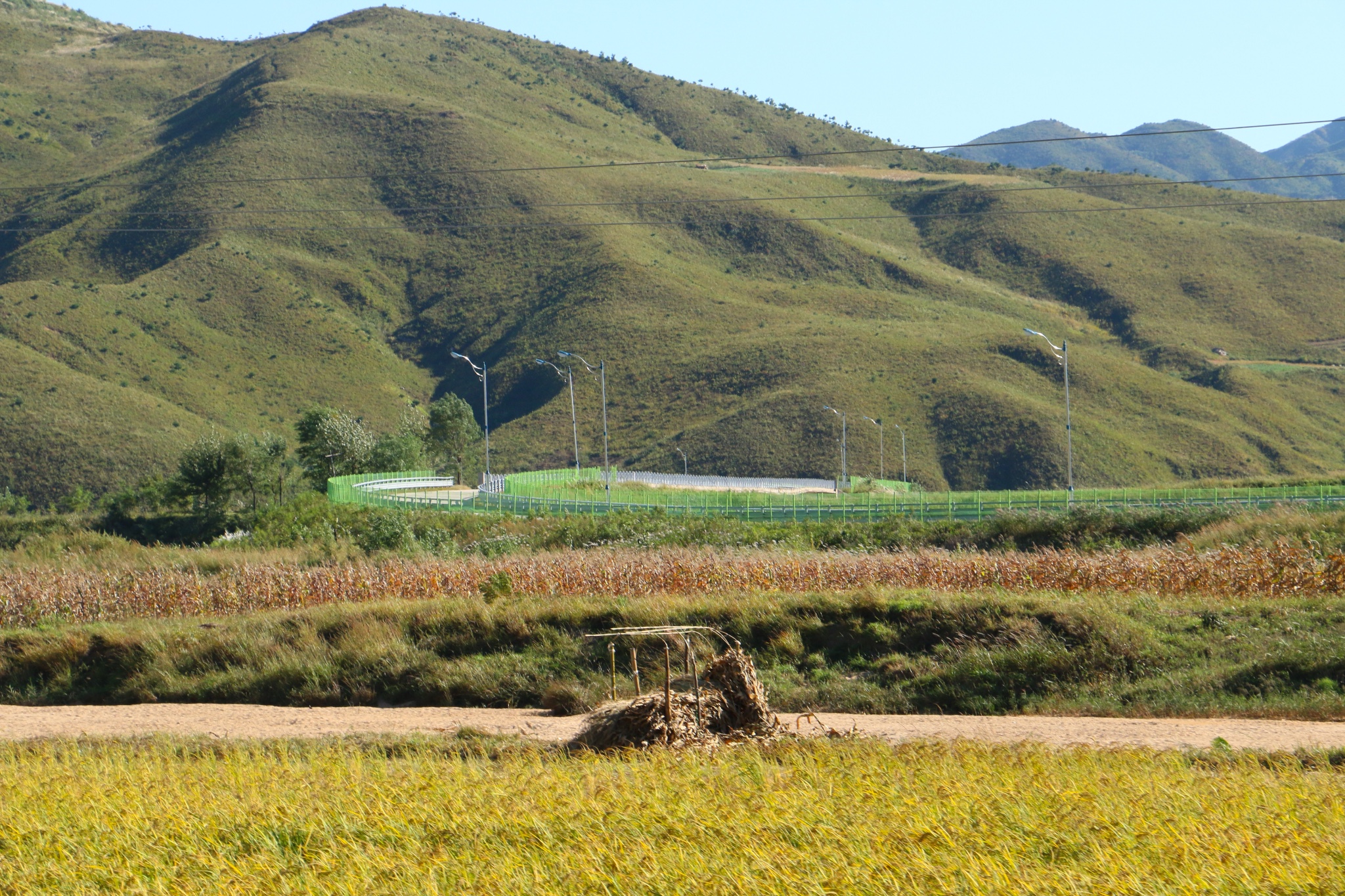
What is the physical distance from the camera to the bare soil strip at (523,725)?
472 inches

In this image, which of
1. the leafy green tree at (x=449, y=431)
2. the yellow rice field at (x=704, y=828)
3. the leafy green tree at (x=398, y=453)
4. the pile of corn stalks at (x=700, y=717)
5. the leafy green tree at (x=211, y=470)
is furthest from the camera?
the leafy green tree at (x=449, y=431)

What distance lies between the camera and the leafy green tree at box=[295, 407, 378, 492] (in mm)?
79562

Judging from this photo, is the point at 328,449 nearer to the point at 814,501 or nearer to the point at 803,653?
the point at 814,501

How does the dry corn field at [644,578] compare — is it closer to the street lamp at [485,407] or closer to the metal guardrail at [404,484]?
the street lamp at [485,407]

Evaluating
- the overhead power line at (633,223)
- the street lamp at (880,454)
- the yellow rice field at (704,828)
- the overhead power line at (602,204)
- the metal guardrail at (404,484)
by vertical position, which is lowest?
the street lamp at (880,454)

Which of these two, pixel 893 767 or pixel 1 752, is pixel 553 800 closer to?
pixel 893 767

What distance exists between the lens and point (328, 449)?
262 feet

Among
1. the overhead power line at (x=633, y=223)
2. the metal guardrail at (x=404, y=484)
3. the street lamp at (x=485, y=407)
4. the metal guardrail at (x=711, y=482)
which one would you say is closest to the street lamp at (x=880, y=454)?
the metal guardrail at (x=711, y=482)

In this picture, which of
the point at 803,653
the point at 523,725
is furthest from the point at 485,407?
the point at 523,725

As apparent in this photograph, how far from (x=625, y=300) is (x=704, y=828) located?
128867 millimetres

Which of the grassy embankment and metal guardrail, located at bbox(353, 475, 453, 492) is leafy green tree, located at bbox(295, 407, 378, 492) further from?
the grassy embankment

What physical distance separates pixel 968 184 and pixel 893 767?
18426 centimetres

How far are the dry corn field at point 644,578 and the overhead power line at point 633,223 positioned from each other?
12004 centimetres

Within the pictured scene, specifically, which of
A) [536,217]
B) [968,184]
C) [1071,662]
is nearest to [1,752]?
[1071,662]
